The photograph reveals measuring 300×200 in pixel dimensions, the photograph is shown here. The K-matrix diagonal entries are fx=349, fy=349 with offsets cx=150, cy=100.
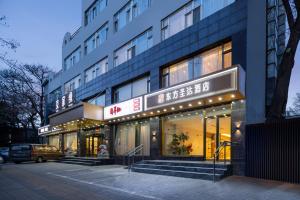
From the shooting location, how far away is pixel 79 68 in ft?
121

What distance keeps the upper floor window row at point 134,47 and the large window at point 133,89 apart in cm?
213

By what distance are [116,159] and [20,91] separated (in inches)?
1002

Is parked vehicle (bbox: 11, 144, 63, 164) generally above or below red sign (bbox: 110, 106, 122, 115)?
below

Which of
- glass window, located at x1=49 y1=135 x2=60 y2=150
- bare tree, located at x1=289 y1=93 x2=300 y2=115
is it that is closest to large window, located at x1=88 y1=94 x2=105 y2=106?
glass window, located at x1=49 y1=135 x2=60 y2=150

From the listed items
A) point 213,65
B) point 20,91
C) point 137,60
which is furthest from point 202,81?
point 20,91

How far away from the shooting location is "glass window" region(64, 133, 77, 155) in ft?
120

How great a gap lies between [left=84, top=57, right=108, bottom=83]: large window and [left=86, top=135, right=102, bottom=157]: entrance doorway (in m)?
5.70

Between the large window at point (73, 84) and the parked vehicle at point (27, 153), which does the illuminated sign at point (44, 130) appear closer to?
the large window at point (73, 84)

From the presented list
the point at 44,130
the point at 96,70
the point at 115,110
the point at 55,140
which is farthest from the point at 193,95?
the point at 44,130

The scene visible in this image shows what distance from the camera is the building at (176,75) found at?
14945 mm

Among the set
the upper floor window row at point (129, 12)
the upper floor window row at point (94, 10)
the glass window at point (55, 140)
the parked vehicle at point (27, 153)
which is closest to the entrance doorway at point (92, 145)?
the parked vehicle at point (27, 153)

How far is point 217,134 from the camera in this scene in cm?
A: 1698

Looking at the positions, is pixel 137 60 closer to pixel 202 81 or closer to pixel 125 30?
pixel 125 30

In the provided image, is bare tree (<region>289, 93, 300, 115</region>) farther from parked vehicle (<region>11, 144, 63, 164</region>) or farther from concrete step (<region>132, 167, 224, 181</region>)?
parked vehicle (<region>11, 144, 63, 164</region>)
